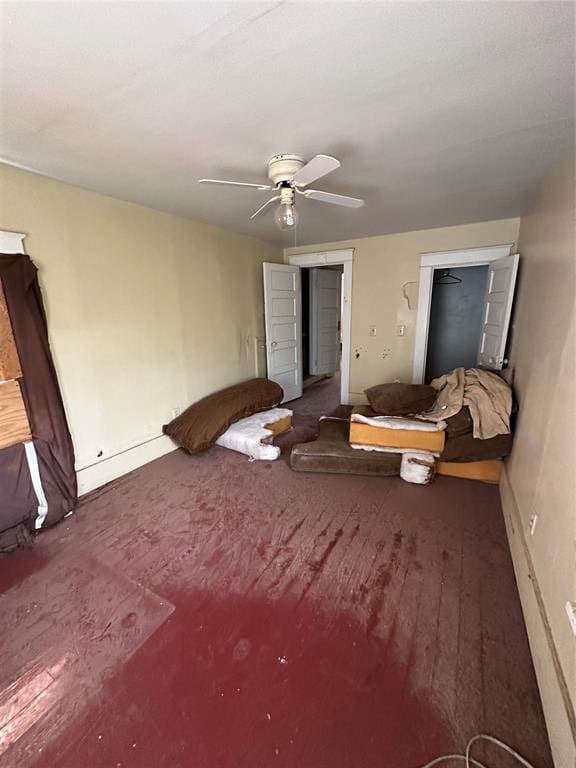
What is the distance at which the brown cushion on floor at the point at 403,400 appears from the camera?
2922 millimetres

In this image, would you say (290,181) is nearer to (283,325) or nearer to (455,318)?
(283,325)

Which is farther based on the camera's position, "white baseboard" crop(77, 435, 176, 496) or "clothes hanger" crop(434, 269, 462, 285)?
"clothes hanger" crop(434, 269, 462, 285)

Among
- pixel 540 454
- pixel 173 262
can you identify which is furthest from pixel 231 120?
pixel 540 454

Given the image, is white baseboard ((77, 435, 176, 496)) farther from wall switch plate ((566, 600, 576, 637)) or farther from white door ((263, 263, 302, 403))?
wall switch plate ((566, 600, 576, 637))

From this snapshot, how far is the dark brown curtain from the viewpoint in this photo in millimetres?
2062

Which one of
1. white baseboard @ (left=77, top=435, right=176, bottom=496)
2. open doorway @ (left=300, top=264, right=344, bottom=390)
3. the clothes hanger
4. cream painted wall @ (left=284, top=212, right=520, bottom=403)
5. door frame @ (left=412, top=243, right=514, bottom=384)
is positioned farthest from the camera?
open doorway @ (left=300, top=264, right=344, bottom=390)

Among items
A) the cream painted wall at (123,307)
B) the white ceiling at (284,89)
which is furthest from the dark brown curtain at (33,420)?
the white ceiling at (284,89)

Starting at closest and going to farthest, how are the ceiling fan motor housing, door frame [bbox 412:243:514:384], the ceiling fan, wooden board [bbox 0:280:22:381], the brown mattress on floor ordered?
the ceiling fan → the ceiling fan motor housing → wooden board [bbox 0:280:22:381] → the brown mattress on floor → door frame [bbox 412:243:514:384]

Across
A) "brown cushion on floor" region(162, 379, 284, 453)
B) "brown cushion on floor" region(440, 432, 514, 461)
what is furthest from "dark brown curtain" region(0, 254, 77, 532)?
"brown cushion on floor" region(440, 432, 514, 461)

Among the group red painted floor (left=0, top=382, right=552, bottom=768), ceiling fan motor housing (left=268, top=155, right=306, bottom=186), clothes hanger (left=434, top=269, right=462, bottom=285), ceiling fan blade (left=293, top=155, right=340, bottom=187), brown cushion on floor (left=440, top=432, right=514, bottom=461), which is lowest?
red painted floor (left=0, top=382, right=552, bottom=768)

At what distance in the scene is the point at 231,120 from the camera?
1563 mm

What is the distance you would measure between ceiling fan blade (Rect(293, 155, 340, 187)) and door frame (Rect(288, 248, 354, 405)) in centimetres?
261

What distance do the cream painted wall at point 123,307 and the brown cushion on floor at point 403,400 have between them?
1.97 metres

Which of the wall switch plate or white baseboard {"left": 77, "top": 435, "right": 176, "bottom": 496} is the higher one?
the wall switch plate
